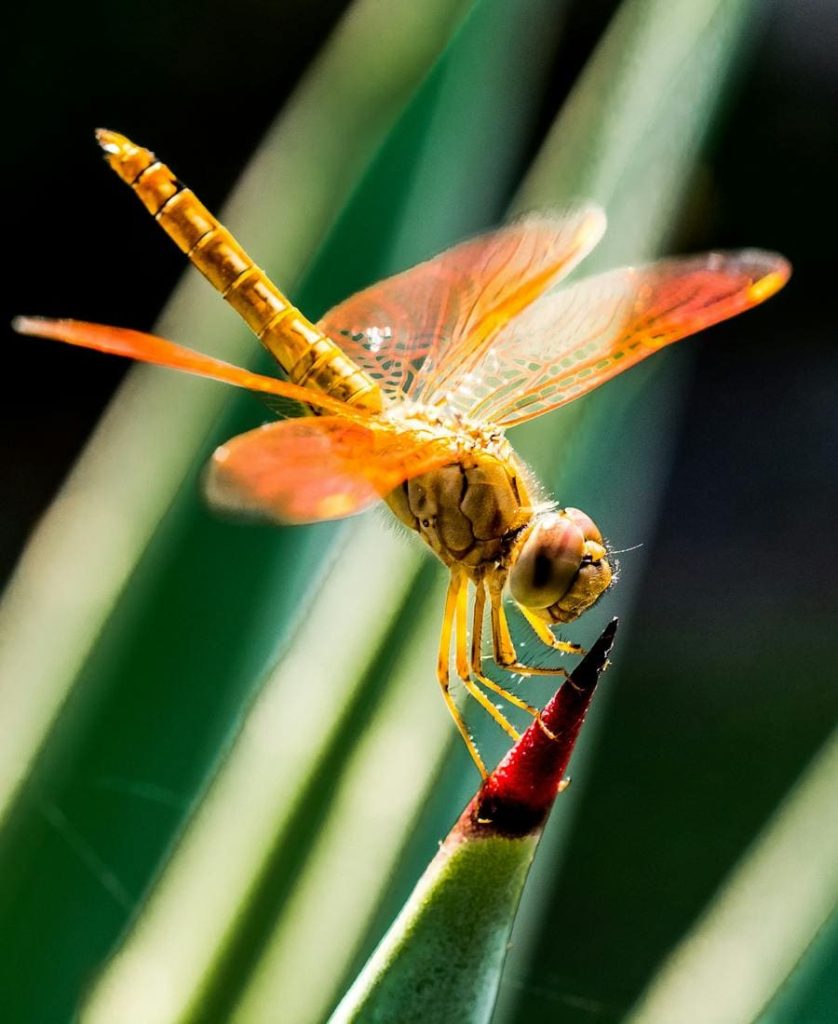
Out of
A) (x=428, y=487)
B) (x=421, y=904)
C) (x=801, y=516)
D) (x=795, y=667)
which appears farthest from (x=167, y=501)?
(x=801, y=516)

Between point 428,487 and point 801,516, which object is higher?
point 428,487

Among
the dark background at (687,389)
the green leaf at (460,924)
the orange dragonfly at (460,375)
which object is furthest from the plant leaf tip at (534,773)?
the dark background at (687,389)

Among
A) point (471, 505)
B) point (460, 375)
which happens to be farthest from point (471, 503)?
point (460, 375)

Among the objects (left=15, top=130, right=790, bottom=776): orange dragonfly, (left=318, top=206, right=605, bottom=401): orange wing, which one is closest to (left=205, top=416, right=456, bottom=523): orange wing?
(left=15, top=130, right=790, bottom=776): orange dragonfly

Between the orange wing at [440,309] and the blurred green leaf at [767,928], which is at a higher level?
the orange wing at [440,309]

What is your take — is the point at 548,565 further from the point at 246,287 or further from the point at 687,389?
the point at 687,389

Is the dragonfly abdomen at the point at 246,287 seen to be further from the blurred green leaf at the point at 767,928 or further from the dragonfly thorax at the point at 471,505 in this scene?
the blurred green leaf at the point at 767,928

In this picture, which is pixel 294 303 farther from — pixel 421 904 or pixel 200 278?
pixel 421 904
